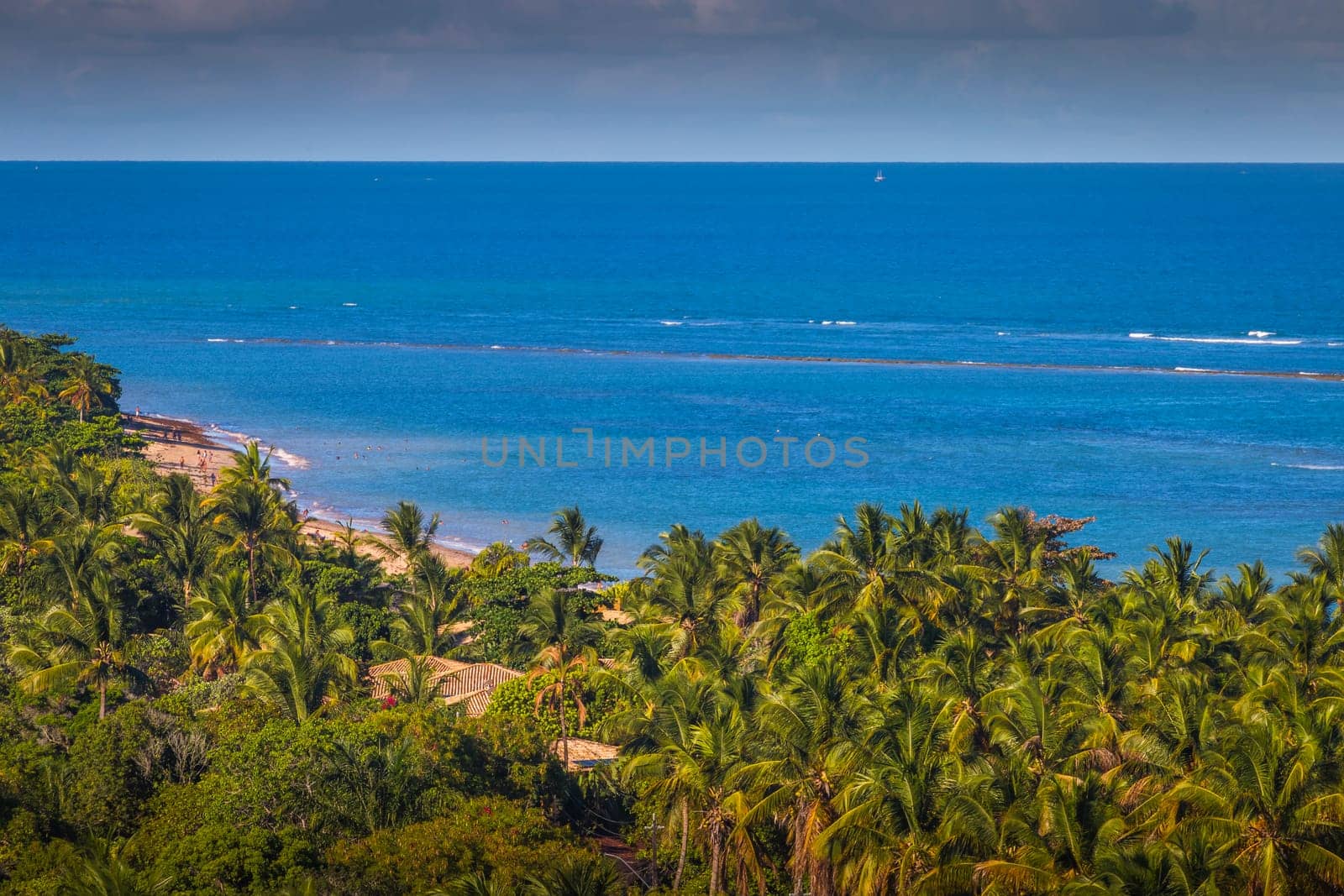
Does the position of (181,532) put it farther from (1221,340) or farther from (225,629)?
(1221,340)

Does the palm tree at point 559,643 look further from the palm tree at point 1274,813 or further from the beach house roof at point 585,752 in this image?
the palm tree at point 1274,813

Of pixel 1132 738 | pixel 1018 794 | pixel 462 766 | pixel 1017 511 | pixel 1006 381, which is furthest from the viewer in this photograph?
pixel 1006 381

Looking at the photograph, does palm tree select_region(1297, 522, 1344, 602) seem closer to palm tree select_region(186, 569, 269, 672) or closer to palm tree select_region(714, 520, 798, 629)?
palm tree select_region(714, 520, 798, 629)

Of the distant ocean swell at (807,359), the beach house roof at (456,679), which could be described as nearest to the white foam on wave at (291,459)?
the distant ocean swell at (807,359)

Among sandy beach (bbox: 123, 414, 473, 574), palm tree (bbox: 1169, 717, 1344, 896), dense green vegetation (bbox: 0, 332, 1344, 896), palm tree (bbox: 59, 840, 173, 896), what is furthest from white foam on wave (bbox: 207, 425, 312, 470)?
palm tree (bbox: 1169, 717, 1344, 896)

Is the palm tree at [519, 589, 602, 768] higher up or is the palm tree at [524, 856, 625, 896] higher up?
the palm tree at [519, 589, 602, 768]

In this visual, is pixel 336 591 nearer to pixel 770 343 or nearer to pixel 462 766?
pixel 462 766

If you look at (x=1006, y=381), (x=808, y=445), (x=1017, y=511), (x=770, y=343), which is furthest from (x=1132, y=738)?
(x=770, y=343)
